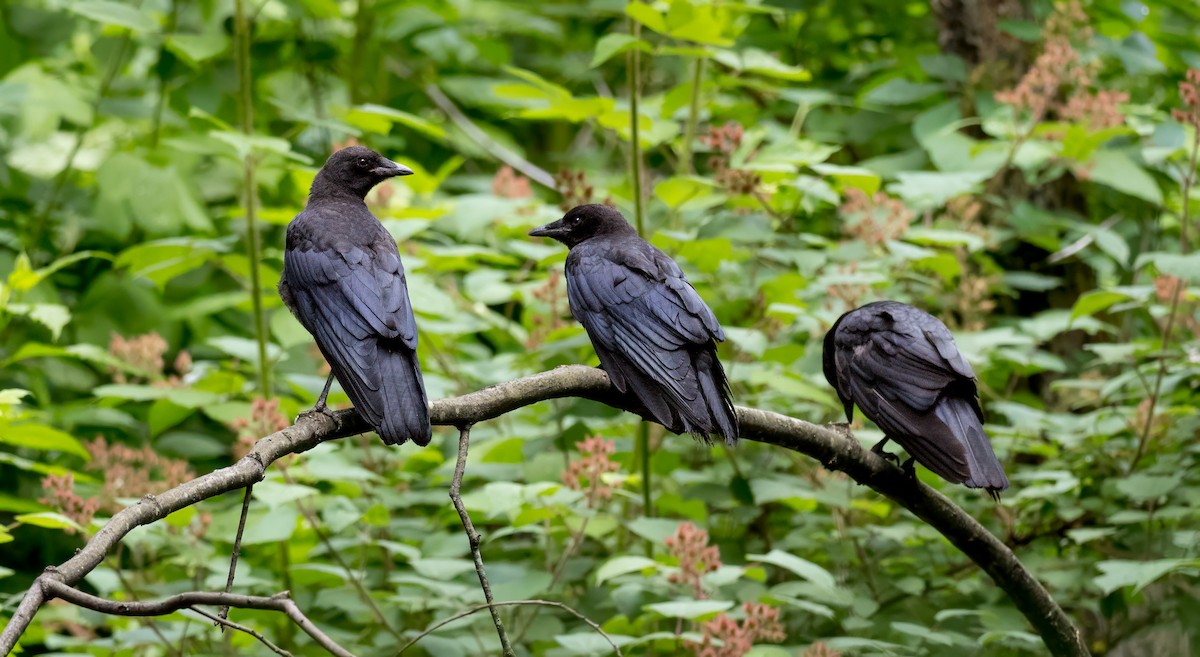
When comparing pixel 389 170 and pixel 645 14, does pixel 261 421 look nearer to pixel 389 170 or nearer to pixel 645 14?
pixel 389 170

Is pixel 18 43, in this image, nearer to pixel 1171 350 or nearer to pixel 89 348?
pixel 89 348

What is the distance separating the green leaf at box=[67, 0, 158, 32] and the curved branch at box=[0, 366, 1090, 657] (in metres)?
1.98

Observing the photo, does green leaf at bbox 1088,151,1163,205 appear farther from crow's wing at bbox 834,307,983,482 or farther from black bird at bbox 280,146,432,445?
black bird at bbox 280,146,432,445

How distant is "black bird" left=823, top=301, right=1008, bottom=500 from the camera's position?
9.25ft

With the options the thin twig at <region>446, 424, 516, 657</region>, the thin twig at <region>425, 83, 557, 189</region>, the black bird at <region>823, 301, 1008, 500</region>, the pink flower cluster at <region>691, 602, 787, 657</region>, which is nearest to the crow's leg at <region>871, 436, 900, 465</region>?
the black bird at <region>823, 301, 1008, 500</region>

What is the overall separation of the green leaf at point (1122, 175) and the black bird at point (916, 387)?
146cm

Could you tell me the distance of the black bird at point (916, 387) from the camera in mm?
2820

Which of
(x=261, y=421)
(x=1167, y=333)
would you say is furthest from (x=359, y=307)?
(x=1167, y=333)

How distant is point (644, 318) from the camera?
115 inches

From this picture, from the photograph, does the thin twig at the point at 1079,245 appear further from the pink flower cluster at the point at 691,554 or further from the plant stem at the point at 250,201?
the plant stem at the point at 250,201

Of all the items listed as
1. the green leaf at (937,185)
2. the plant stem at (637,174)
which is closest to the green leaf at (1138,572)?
the green leaf at (937,185)

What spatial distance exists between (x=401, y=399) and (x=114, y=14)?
7.12 feet

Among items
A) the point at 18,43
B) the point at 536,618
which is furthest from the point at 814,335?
the point at 18,43

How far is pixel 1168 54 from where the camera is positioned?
5.98 meters
